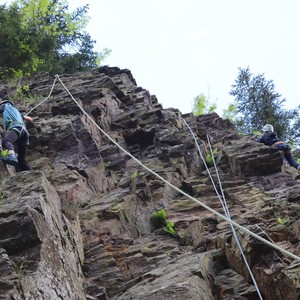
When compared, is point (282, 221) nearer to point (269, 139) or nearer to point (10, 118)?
point (10, 118)

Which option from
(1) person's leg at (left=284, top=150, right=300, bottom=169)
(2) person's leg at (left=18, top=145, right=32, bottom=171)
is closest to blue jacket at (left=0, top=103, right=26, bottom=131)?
(2) person's leg at (left=18, top=145, right=32, bottom=171)

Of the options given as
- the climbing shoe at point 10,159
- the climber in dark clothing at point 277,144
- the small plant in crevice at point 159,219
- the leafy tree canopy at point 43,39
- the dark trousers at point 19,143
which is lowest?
the small plant in crevice at point 159,219

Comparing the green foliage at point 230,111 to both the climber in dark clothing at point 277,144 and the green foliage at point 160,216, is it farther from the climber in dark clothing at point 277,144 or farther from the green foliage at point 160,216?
the green foliage at point 160,216

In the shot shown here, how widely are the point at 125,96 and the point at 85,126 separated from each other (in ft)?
12.2

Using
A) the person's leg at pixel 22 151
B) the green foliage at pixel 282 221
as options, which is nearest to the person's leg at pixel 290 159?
the green foliage at pixel 282 221

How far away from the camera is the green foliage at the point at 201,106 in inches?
902

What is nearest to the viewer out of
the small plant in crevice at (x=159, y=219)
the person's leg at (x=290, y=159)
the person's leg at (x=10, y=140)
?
the small plant in crevice at (x=159, y=219)

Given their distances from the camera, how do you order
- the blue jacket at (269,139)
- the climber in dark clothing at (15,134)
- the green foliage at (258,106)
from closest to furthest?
the climber in dark clothing at (15,134), the blue jacket at (269,139), the green foliage at (258,106)

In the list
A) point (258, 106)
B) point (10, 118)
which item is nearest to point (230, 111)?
point (258, 106)

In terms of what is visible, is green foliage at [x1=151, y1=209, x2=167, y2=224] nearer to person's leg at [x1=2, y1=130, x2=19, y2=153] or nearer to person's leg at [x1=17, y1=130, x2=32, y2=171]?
person's leg at [x1=17, y1=130, x2=32, y2=171]

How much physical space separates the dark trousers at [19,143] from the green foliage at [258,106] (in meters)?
14.3

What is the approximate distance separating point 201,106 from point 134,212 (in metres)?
14.7

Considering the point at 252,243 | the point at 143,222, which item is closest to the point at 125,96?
the point at 143,222

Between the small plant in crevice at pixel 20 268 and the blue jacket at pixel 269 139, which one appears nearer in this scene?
the small plant in crevice at pixel 20 268
